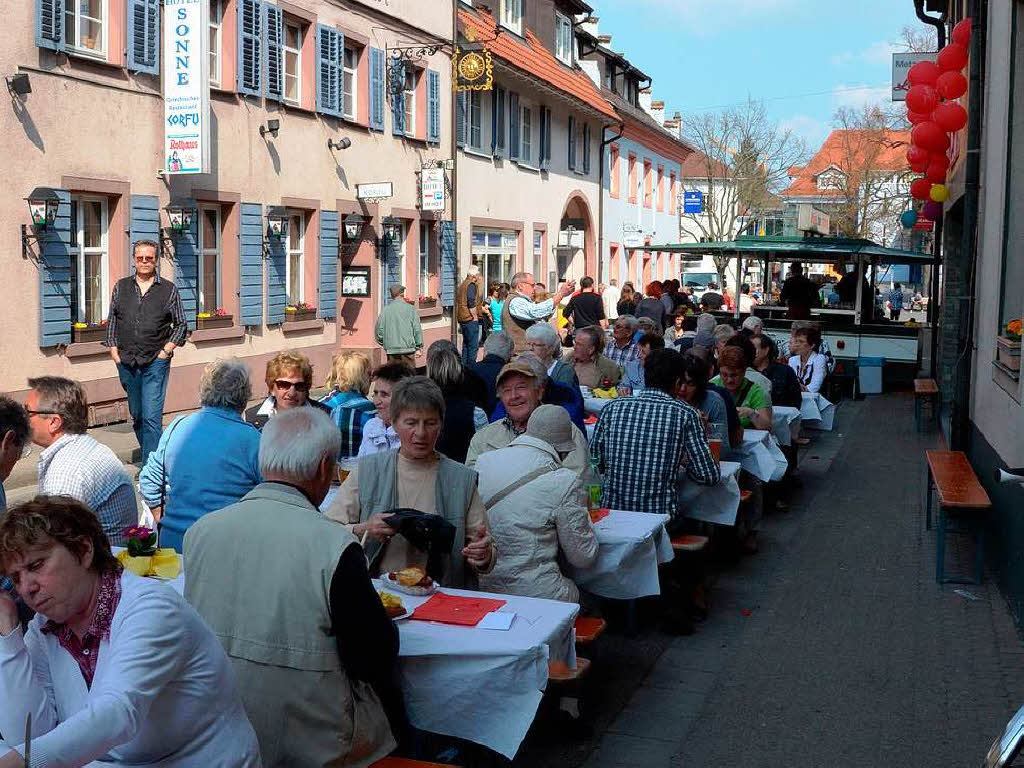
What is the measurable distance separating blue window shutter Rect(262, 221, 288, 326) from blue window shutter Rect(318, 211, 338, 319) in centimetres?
130

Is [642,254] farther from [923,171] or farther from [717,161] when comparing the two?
[923,171]

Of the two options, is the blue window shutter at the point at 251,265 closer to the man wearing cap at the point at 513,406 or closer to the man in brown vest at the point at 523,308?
the man in brown vest at the point at 523,308

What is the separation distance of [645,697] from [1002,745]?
3311mm

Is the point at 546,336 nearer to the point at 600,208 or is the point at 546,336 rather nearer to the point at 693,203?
Result: the point at 600,208

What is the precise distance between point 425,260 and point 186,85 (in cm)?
1018

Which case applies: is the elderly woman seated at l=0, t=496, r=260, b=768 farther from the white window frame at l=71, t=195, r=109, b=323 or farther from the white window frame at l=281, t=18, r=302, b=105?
the white window frame at l=281, t=18, r=302, b=105

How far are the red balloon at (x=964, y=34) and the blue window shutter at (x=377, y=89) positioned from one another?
11684 mm

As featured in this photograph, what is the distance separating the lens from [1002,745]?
3.06 meters

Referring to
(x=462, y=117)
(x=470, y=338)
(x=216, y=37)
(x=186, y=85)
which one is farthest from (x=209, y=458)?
(x=462, y=117)

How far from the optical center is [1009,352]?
8.45m

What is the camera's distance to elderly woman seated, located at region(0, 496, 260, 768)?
2.90 m

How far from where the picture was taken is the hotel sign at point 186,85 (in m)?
15.2

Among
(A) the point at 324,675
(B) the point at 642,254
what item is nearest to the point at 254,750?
(A) the point at 324,675

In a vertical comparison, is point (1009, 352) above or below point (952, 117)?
below
